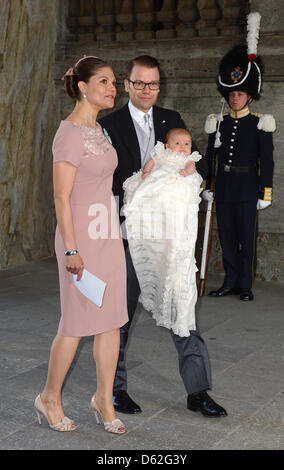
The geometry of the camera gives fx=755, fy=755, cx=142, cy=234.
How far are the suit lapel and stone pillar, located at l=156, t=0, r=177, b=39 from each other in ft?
14.3

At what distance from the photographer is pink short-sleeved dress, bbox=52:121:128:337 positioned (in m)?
3.33

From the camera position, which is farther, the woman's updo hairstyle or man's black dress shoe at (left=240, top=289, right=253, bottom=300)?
man's black dress shoe at (left=240, top=289, right=253, bottom=300)

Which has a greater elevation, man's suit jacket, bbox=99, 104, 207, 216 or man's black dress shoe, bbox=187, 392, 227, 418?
man's suit jacket, bbox=99, 104, 207, 216

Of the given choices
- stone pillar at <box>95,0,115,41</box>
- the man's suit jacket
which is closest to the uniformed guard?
stone pillar at <box>95,0,115,41</box>

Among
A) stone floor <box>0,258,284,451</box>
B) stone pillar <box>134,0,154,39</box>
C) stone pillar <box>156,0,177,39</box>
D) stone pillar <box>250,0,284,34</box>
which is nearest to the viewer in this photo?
stone floor <box>0,258,284,451</box>

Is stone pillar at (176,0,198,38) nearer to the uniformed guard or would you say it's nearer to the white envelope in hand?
the uniformed guard

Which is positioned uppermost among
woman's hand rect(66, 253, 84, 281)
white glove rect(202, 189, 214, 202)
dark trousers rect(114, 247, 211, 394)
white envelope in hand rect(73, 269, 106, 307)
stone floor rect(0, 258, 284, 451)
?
white glove rect(202, 189, 214, 202)

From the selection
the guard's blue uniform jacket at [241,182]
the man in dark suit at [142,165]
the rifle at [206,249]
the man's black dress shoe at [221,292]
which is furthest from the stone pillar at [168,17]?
the man in dark suit at [142,165]

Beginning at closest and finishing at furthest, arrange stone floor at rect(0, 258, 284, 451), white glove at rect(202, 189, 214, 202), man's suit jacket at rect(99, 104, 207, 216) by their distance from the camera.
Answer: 1. stone floor at rect(0, 258, 284, 451)
2. man's suit jacket at rect(99, 104, 207, 216)
3. white glove at rect(202, 189, 214, 202)

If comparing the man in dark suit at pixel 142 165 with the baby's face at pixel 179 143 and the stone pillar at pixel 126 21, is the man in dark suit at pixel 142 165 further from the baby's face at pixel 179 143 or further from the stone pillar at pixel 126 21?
the stone pillar at pixel 126 21

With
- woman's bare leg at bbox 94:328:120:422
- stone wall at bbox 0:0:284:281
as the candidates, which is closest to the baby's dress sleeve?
woman's bare leg at bbox 94:328:120:422

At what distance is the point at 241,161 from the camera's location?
22.2 feet
